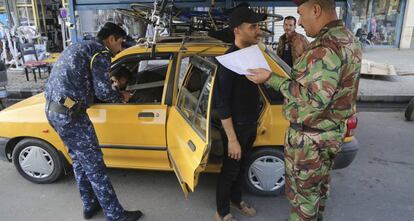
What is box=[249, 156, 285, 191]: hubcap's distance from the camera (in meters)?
3.29

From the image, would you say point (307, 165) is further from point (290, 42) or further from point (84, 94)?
point (290, 42)

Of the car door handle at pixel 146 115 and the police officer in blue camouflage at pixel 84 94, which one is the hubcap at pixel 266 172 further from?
the police officer in blue camouflage at pixel 84 94

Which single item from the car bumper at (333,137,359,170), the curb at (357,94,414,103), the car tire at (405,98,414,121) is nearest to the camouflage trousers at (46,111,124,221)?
the car bumper at (333,137,359,170)

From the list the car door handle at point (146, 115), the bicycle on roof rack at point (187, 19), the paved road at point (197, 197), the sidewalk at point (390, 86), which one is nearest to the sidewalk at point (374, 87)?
the sidewalk at point (390, 86)

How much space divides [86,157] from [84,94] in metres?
0.52

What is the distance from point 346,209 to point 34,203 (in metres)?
3.11

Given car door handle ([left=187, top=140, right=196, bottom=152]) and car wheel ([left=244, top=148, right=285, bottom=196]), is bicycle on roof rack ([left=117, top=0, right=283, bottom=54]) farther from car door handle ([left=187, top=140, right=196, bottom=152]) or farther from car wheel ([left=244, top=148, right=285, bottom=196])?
car door handle ([left=187, top=140, right=196, bottom=152])

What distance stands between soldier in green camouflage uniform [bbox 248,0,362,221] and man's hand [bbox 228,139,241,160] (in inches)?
17.8

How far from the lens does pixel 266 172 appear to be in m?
3.30

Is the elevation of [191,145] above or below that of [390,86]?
above

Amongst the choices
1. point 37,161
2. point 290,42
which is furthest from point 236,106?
point 290,42

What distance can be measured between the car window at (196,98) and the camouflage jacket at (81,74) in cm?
70

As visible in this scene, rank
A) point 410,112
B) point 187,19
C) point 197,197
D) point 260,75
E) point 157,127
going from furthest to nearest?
1. point 410,112
2. point 187,19
3. point 197,197
4. point 157,127
5. point 260,75

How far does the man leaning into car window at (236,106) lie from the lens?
2.46m
